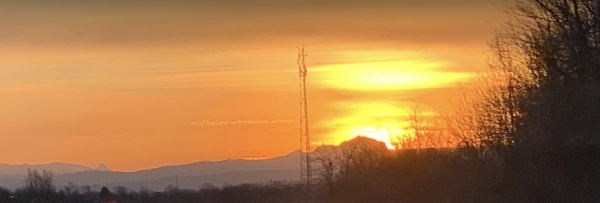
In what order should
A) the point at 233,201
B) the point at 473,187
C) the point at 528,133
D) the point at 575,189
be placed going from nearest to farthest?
the point at 575,189, the point at 528,133, the point at 473,187, the point at 233,201

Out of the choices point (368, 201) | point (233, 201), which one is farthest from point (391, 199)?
point (233, 201)

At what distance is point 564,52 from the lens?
3066 cm

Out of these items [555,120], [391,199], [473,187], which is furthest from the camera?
[391,199]

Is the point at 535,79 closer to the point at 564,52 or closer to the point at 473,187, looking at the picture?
the point at 564,52

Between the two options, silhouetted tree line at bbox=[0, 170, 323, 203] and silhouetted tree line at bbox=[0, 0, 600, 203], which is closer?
silhouetted tree line at bbox=[0, 0, 600, 203]

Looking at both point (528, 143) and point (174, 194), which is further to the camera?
point (174, 194)

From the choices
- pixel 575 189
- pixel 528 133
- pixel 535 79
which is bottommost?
pixel 575 189

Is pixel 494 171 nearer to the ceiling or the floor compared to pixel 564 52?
nearer to the floor

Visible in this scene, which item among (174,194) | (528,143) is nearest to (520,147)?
(528,143)

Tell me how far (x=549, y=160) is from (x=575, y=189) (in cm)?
155

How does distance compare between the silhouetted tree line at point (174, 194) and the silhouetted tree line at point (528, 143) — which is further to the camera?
the silhouetted tree line at point (174, 194)

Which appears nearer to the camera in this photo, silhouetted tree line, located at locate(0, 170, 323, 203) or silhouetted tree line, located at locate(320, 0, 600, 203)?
silhouetted tree line, located at locate(320, 0, 600, 203)

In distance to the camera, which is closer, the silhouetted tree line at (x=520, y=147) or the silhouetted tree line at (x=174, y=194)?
the silhouetted tree line at (x=520, y=147)

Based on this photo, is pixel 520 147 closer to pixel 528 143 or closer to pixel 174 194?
pixel 528 143
